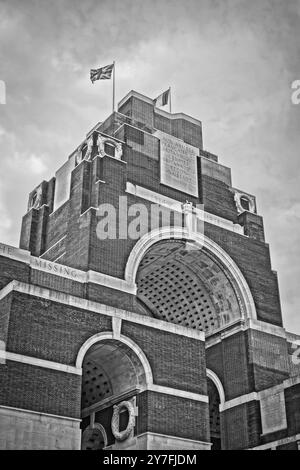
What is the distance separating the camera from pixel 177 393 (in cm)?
3155

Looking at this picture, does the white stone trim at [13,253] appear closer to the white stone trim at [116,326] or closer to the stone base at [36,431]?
the white stone trim at [116,326]

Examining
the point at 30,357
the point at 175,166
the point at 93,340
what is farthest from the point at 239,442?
the point at 175,166

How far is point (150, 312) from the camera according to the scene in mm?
42250

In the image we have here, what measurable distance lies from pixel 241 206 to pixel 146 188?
7491mm

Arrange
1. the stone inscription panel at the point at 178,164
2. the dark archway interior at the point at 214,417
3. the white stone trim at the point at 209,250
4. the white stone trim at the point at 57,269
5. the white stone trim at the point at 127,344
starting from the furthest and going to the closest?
the stone inscription panel at the point at 178,164
the dark archway interior at the point at 214,417
the white stone trim at the point at 209,250
the white stone trim at the point at 57,269
the white stone trim at the point at 127,344

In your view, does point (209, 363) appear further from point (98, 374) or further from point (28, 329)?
point (28, 329)

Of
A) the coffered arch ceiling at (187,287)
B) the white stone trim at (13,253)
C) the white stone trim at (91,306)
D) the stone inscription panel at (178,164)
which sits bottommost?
the white stone trim at (91,306)

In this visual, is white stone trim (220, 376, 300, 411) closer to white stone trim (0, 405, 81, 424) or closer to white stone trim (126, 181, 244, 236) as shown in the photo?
white stone trim (126, 181, 244, 236)

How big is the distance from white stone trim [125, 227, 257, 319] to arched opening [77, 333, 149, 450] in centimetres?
605

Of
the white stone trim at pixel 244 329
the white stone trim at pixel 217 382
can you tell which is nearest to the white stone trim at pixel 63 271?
the white stone trim at pixel 244 329

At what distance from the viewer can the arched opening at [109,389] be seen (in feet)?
101

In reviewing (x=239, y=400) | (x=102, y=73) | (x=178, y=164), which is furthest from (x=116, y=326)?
(x=102, y=73)

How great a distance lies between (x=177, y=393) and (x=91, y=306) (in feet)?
18.7

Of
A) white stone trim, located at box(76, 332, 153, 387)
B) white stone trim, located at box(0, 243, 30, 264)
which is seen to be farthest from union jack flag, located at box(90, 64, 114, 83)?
white stone trim, located at box(76, 332, 153, 387)
